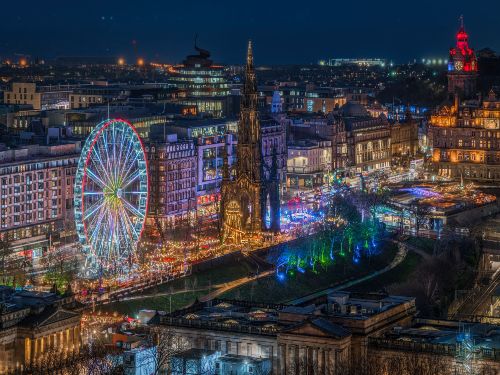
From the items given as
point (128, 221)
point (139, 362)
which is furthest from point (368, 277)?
point (139, 362)

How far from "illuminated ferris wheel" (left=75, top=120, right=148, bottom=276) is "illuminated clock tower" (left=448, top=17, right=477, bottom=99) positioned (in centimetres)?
7716

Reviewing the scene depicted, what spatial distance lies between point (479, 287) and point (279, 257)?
12838mm

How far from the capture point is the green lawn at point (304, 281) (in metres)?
94.1

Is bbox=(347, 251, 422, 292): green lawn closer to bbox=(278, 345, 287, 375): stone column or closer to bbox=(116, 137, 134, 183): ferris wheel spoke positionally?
bbox=(116, 137, 134, 183): ferris wheel spoke

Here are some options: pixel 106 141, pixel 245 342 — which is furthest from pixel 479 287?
pixel 245 342

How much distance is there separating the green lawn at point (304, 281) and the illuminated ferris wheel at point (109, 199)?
27.0ft

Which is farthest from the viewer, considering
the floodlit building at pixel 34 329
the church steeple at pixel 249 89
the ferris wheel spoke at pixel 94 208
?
the church steeple at pixel 249 89

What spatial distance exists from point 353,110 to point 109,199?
266 ft

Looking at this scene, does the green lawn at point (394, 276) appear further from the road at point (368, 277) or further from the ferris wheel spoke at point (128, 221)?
the ferris wheel spoke at point (128, 221)

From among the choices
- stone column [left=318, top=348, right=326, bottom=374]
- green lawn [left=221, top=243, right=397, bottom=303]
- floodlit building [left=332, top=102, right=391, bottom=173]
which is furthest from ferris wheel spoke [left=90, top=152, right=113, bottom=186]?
floodlit building [left=332, top=102, right=391, bottom=173]

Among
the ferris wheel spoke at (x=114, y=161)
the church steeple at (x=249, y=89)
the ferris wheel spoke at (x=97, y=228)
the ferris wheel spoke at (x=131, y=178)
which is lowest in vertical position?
the ferris wheel spoke at (x=97, y=228)

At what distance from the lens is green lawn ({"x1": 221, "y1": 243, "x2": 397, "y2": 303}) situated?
9406 cm

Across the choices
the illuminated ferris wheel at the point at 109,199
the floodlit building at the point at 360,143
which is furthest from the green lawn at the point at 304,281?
the floodlit building at the point at 360,143

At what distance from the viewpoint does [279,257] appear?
102500 mm
